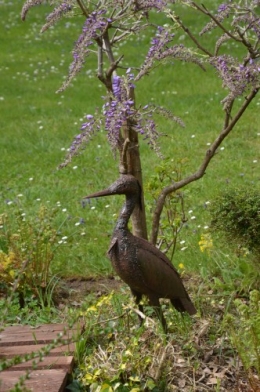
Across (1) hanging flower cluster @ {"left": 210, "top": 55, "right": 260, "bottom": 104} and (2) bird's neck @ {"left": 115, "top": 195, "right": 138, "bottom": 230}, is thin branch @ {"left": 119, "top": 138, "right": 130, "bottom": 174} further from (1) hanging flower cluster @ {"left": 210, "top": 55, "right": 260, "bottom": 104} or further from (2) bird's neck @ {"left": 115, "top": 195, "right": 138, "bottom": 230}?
(1) hanging flower cluster @ {"left": 210, "top": 55, "right": 260, "bottom": 104}

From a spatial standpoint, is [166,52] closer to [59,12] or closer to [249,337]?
[59,12]

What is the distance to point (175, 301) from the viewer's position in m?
4.14

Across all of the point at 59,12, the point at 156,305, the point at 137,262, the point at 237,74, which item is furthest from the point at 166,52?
the point at 156,305

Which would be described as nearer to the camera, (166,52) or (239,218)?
(166,52)

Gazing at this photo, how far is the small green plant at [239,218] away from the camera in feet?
15.0

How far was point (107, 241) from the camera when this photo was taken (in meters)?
6.27

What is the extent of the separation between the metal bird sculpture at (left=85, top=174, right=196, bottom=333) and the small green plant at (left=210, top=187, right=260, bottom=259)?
2.37 feet

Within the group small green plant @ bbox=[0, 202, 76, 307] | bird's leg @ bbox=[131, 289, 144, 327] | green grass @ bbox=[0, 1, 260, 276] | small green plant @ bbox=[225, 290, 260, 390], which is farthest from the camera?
green grass @ bbox=[0, 1, 260, 276]

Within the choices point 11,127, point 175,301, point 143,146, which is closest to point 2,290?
point 175,301

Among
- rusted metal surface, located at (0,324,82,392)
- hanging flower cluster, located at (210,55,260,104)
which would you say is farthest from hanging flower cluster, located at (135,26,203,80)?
rusted metal surface, located at (0,324,82,392)

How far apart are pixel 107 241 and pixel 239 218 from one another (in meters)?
1.90

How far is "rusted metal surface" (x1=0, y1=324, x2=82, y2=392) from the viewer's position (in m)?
3.69

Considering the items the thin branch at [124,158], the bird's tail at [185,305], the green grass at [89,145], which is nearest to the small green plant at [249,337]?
the bird's tail at [185,305]

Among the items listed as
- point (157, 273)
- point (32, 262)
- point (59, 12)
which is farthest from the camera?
point (32, 262)
